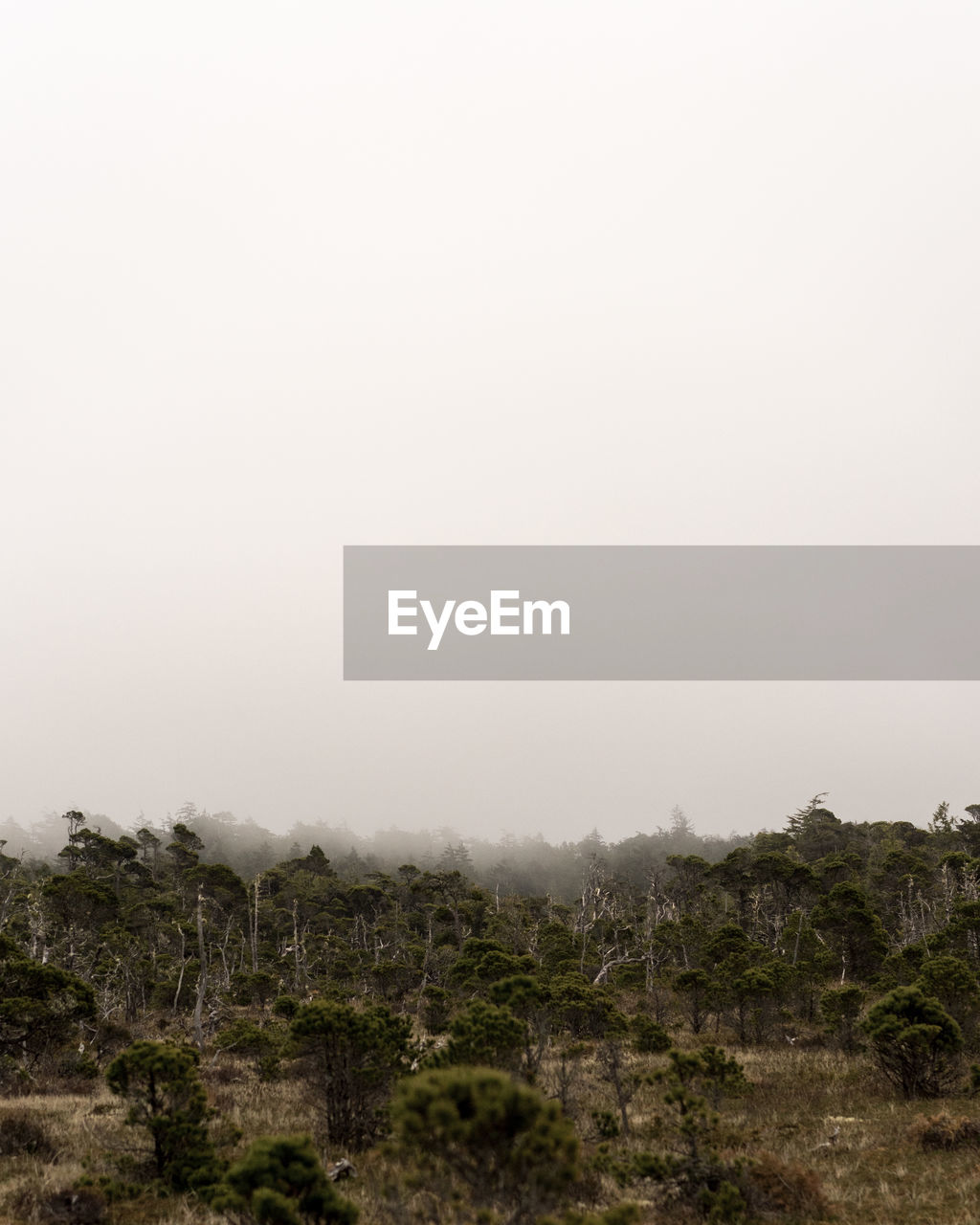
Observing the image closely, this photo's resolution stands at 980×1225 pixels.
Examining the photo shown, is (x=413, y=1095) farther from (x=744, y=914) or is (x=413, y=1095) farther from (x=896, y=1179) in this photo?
(x=744, y=914)

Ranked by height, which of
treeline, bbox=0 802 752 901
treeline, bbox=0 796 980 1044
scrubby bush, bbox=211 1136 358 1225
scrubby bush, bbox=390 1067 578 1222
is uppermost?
scrubby bush, bbox=390 1067 578 1222

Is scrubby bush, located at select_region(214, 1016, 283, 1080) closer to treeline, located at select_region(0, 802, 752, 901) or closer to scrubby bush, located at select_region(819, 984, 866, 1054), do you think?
scrubby bush, located at select_region(819, 984, 866, 1054)

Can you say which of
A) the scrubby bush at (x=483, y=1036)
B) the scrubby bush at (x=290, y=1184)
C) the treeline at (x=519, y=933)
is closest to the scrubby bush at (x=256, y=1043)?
the treeline at (x=519, y=933)

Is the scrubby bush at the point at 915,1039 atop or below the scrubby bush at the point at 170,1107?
below

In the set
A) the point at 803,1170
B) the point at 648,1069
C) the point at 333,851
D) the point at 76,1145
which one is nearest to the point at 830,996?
the point at 648,1069

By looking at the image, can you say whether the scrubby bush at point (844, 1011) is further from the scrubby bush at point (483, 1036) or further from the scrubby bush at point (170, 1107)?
the scrubby bush at point (170, 1107)

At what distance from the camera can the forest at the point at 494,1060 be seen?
27.3ft

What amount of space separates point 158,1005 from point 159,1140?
92.5ft

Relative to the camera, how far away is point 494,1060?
12.7 metres

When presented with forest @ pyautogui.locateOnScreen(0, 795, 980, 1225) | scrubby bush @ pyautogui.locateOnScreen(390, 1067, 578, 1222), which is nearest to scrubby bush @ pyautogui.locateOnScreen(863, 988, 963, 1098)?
Answer: forest @ pyautogui.locateOnScreen(0, 795, 980, 1225)

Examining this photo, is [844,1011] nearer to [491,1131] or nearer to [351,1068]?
[351,1068]

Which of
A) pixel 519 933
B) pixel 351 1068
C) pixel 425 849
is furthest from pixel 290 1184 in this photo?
pixel 425 849

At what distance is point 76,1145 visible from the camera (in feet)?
50.2

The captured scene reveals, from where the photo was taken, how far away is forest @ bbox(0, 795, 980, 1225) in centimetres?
832
